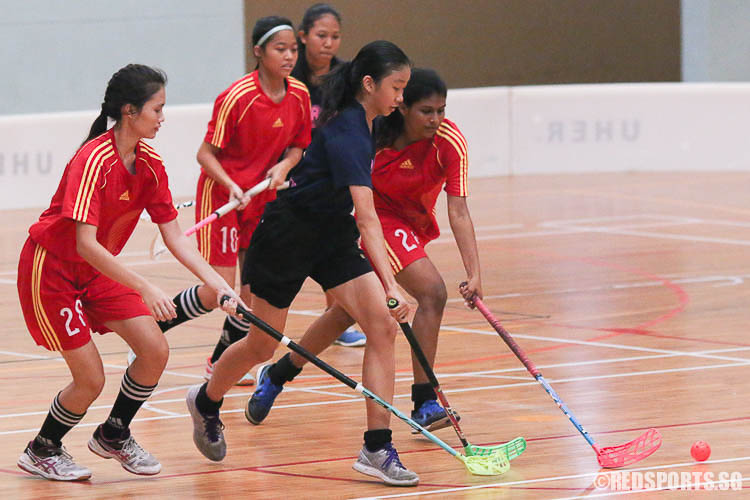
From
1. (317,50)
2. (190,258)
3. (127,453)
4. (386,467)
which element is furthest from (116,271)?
(317,50)

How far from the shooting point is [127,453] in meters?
5.05

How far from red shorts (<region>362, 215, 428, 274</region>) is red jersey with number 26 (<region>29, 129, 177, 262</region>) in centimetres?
106

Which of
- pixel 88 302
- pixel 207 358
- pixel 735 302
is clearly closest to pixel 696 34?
pixel 735 302

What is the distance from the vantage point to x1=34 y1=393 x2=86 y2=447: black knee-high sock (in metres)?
4.97

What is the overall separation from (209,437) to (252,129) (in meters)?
1.97

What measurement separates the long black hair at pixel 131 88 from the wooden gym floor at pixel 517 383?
130cm

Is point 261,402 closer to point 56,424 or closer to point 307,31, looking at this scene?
point 56,424

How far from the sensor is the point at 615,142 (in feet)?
48.7

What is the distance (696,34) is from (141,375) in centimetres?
1295

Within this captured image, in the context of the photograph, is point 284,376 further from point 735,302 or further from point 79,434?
point 735,302

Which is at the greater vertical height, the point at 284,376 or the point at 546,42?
the point at 284,376

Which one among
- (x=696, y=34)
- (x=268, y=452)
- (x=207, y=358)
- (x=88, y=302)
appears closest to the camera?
(x=88, y=302)

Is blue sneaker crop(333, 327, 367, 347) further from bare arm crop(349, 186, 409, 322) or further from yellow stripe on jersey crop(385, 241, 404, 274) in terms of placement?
bare arm crop(349, 186, 409, 322)

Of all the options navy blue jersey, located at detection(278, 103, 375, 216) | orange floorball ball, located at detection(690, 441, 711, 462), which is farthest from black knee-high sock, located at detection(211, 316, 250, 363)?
orange floorball ball, located at detection(690, 441, 711, 462)
